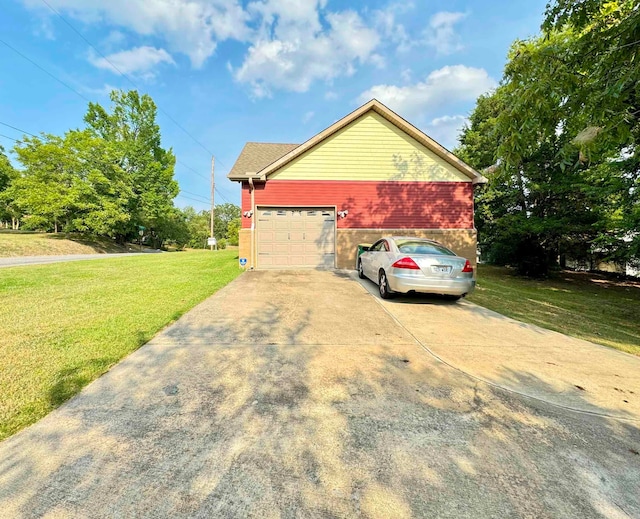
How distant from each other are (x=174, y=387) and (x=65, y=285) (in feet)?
23.2

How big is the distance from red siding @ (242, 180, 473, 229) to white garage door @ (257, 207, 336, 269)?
0.47 m

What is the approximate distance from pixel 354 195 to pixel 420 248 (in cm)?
609

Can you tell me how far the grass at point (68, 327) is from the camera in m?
2.64

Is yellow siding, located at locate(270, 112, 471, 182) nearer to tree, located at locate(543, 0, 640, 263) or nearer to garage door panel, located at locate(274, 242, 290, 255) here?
garage door panel, located at locate(274, 242, 290, 255)

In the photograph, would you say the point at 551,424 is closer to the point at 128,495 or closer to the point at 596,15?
the point at 128,495

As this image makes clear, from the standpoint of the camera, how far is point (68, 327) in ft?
14.2

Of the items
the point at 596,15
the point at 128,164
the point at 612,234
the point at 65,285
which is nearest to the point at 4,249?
the point at 128,164

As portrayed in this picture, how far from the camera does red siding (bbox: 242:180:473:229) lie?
12.0 metres

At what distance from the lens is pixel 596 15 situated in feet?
18.3

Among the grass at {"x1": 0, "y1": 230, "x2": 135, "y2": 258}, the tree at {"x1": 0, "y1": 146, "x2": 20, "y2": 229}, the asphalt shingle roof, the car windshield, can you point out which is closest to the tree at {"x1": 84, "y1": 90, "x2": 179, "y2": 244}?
the grass at {"x1": 0, "y1": 230, "x2": 135, "y2": 258}

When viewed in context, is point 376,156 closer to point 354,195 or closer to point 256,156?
point 354,195

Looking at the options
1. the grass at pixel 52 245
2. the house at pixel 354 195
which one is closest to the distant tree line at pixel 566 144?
the house at pixel 354 195

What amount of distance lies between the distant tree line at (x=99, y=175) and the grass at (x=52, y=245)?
1.09 metres

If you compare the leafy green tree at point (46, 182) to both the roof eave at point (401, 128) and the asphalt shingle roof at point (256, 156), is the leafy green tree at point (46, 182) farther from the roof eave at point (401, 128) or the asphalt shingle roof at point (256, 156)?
the roof eave at point (401, 128)
